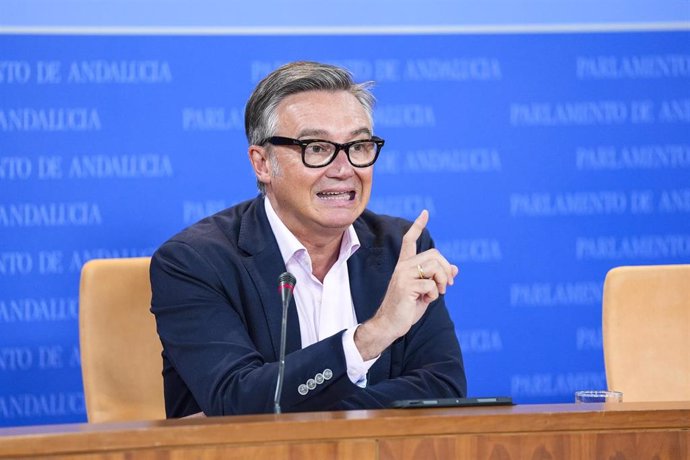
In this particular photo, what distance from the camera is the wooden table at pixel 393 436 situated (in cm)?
164

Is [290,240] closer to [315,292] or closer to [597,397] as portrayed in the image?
[315,292]

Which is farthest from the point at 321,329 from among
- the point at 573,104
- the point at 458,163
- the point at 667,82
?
the point at 667,82

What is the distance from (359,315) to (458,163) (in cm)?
131

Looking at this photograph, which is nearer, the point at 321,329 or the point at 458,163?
the point at 321,329

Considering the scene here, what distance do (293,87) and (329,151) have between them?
7.9 inches

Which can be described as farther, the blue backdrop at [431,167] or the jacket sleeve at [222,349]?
the blue backdrop at [431,167]

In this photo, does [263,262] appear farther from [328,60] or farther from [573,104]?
[573,104]

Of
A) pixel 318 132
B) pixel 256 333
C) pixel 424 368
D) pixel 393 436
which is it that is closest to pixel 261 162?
pixel 318 132

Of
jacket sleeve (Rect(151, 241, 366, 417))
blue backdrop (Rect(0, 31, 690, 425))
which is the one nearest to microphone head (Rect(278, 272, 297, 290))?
jacket sleeve (Rect(151, 241, 366, 417))

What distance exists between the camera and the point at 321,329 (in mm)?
2818

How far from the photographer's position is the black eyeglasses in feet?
9.07

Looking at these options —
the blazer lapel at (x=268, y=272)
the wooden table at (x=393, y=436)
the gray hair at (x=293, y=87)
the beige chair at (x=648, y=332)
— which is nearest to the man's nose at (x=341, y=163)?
the gray hair at (x=293, y=87)

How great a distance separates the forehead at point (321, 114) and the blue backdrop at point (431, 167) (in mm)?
1075

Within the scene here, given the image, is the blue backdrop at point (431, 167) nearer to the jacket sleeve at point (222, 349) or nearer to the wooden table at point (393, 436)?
the jacket sleeve at point (222, 349)
